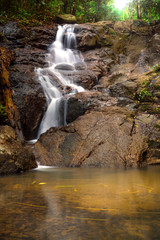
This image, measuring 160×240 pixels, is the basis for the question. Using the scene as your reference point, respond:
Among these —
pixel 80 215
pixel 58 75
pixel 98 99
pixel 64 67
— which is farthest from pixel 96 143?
pixel 64 67

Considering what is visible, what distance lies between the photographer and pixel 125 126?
6262 millimetres

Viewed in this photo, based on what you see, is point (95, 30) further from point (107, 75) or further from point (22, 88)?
point (22, 88)

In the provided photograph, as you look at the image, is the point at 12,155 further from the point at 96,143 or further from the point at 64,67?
the point at 64,67

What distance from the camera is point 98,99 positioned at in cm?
772

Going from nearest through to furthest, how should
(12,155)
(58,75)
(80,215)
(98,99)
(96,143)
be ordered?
(80,215) < (12,155) < (96,143) < (98,99) < (58,75)

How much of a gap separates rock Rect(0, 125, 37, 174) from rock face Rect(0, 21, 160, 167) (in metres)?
0.98

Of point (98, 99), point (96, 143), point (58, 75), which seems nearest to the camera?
point (96, 143)

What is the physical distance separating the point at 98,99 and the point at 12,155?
164 inches

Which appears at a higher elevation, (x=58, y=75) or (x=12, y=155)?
(x=58, y=75)

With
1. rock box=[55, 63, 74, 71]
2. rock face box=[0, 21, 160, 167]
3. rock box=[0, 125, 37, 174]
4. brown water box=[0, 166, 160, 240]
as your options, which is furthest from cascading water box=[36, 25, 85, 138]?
brown water box=[0, 166, 160, 240]

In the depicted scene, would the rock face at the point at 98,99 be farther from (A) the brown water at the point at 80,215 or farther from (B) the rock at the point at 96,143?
(A) the brown water at the point at 80,215

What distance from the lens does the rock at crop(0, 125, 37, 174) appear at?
14.0ft

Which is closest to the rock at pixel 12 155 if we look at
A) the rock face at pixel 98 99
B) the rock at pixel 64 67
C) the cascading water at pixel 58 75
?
the rock face at pixel 98 99

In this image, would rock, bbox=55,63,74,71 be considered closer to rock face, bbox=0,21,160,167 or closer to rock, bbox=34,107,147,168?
rock face, bbox=0,21,160,167
